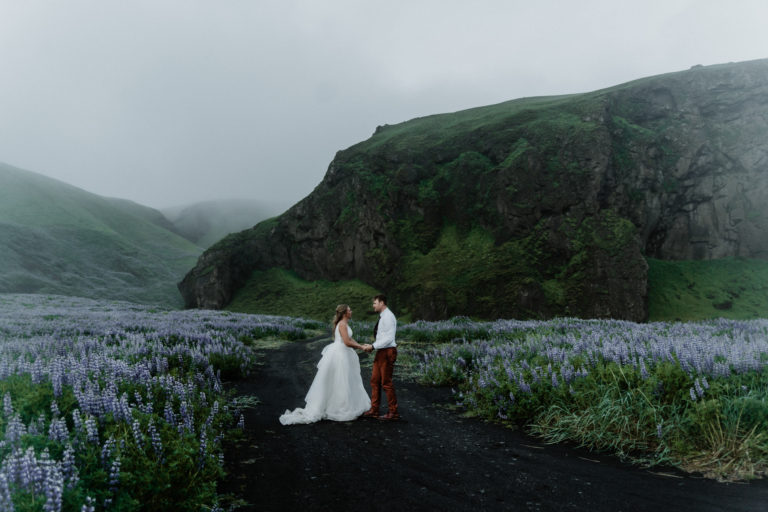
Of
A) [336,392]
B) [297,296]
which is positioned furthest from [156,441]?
[297,296]

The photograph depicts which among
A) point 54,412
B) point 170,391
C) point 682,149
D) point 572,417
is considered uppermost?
point 682,149

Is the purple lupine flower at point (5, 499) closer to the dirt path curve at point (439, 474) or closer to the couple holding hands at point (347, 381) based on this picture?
the dirt path curve at point (439, 474)

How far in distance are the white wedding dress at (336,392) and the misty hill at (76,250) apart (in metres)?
57.2

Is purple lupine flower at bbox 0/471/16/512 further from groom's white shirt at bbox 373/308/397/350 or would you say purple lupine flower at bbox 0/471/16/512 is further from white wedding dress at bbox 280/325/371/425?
groom's white shirt at bbox 373/308/397/350

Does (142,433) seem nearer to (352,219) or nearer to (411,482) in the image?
(411,482)

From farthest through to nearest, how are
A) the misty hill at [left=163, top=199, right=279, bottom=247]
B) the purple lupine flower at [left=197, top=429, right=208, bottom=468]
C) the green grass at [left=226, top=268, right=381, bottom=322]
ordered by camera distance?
1. the misty hill at [left=163, top=199, right=279, bottom=247]
2. the green grass at [left=226, top=268, right=381, bottom=322]
3. the purple lupine flower at [left=197, top=429, right=208, bottom=468]

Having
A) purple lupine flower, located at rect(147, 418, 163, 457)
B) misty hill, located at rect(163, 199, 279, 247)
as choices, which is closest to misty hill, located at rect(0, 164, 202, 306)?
misty hill, located at rect(163, 199, 279, 247)

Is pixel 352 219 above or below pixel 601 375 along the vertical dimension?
above

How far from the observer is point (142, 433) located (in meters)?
4.68

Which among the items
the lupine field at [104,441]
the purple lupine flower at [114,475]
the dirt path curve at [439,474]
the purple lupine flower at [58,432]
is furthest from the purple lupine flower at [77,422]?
the dirt path curve at [439,474]

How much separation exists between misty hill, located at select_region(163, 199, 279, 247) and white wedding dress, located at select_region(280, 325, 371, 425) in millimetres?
152176

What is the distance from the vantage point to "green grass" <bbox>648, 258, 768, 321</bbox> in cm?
3306

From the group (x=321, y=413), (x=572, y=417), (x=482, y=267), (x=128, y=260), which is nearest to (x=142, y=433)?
(x=321, y=413)

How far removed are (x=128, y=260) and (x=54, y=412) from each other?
8665cm
